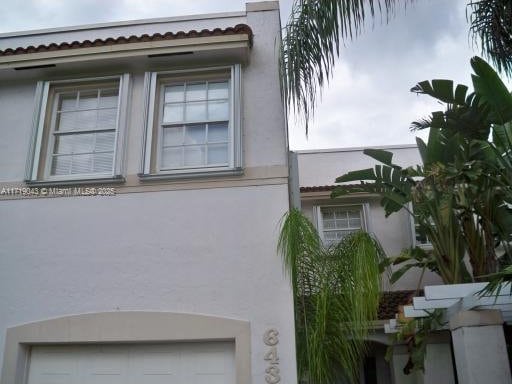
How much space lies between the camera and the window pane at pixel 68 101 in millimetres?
8156

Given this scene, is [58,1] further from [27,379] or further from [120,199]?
Result: [27,379]

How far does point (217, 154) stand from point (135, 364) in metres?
3.08

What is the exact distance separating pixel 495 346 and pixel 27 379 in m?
6.04

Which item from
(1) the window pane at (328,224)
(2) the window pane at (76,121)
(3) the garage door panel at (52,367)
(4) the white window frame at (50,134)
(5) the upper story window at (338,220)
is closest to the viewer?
(3) the garage door panel at (52,367)

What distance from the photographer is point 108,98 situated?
26.6ft

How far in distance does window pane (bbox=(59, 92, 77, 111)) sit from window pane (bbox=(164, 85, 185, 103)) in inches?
60.0

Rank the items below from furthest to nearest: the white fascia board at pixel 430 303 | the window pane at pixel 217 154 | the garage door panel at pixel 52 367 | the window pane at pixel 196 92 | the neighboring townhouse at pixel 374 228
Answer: the neighboring townhouse at pixel 374 228 → the window pane at pixel 196 92 → the window pane at pixel 217 154 → the white fascia board at pixel 430 303 → the garage door panel at pixel 52 367

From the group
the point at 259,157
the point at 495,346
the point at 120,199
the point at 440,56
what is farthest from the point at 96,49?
the point at 495,346

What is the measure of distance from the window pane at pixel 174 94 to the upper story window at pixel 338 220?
642cm

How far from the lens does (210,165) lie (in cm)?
745

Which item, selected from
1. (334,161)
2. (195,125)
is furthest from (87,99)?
(334,161)

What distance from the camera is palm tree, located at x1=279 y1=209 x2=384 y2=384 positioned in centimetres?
616

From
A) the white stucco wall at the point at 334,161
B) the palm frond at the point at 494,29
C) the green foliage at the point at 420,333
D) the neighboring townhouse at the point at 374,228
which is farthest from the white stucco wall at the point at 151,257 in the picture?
the white stucco wall at the point at 334,161

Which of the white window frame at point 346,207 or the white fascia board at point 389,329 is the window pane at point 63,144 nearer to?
the white fascia board at point 389,329
